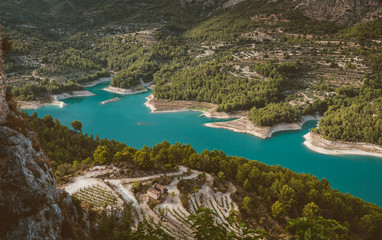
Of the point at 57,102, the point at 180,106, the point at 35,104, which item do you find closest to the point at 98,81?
the point at 57,102

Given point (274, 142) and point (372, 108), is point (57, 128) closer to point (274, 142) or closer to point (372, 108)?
point (274, 142)

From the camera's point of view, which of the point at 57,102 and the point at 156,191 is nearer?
the point at 156,191

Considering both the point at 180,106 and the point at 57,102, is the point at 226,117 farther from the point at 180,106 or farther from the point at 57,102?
the point at 57,102

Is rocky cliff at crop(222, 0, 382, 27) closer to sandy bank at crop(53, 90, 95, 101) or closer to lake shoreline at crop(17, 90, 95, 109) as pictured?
sandy bank at crop(53, 90, 95, 101)

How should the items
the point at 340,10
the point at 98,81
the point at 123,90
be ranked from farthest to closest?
the point at 340,10 → the point at 98,81 → the point at 123,90

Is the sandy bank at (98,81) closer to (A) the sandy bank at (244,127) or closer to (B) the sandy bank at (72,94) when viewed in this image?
(B) the sandy bank at (72,94)

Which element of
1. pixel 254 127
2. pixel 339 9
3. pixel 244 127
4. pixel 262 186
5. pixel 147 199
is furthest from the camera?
pixel 339 9

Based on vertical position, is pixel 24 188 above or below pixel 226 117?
above
